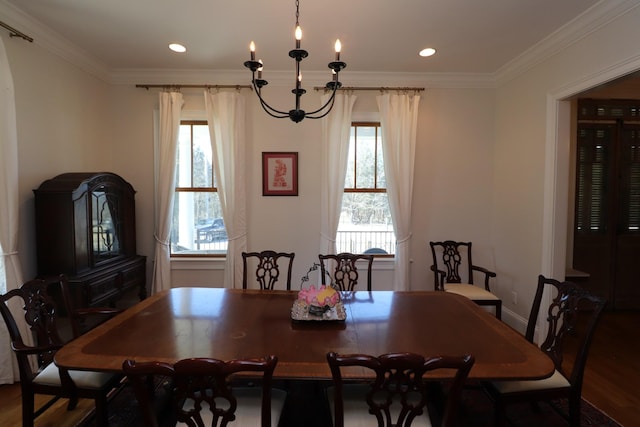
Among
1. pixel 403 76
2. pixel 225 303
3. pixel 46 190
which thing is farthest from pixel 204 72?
pixel 225 303

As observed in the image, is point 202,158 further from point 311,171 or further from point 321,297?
point 321,297

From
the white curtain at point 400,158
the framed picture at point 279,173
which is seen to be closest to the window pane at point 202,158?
the framed picture at point 279,173

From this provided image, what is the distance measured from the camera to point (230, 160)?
3627 mm

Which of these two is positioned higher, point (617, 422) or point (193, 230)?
point (193, 230)

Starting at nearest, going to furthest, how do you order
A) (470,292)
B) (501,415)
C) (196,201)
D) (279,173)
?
(501,415)
(470,292)
(279,173)
(196,201)

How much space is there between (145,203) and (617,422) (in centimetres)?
447

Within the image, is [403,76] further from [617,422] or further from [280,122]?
[617,422]

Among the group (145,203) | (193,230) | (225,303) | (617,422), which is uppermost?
(145,203)

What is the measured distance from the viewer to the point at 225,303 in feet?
7.13

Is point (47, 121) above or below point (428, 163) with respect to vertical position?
above

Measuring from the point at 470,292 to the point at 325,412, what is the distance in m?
1.95

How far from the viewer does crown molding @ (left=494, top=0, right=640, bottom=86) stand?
2.29m

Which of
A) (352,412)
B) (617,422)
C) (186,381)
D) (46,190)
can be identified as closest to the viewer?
(186,381)

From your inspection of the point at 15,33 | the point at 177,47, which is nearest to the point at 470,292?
the point at 177,47
